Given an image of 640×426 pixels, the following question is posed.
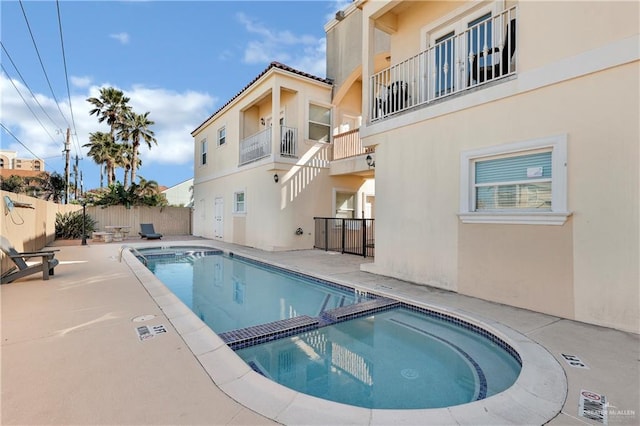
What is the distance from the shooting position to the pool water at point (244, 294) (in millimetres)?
5867

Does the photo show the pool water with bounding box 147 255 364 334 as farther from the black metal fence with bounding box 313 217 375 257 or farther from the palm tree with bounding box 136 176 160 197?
the palm tree with bounding box 136 176 160 197

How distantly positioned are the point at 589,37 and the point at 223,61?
66.3 feet

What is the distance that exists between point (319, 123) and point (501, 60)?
8.74 meters

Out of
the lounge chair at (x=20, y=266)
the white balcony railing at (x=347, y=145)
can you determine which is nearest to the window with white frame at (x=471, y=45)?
the white balcony railing at (x=347, y=145)

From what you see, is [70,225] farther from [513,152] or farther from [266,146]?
[513,152]

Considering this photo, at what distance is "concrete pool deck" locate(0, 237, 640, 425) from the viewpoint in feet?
8.06

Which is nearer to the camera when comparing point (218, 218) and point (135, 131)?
point (218, 218)

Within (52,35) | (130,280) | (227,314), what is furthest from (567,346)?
(52,35)

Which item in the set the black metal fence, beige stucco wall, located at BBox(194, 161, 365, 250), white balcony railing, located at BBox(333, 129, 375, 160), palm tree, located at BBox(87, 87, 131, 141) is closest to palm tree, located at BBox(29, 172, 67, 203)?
palm tree, located at BBox(87, 87, 131, 141)

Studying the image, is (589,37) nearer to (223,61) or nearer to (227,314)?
(227,314)

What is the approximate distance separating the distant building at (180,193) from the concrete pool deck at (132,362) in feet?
106

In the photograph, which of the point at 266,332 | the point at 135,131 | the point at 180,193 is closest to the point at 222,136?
the point at 135,131

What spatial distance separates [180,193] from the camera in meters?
36.8

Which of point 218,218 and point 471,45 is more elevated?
point 471,45
